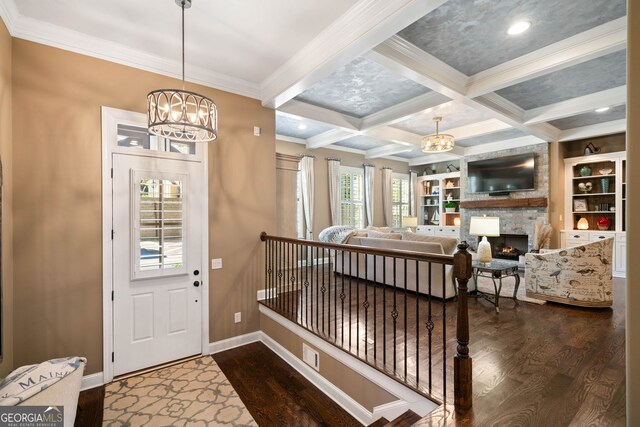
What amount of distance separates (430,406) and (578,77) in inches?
186

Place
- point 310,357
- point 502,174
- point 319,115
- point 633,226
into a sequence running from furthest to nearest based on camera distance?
point 502,174 → point 319,115 → point 310,357 → point 633,226

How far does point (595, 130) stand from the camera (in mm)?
5973

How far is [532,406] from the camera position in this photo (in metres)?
1.90

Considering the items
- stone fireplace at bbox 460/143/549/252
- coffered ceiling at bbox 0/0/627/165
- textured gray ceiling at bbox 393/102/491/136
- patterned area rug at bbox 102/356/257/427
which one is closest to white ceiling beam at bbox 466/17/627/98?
coffered ceiling at bbox 0/0/627/165

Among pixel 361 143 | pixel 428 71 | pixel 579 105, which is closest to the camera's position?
pixel 428 71

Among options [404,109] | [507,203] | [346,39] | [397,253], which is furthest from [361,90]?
[507,203]

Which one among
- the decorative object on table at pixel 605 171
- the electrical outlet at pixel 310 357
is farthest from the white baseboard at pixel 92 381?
the decorative object on table at pixel 605 171

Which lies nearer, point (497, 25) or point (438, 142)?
point (497, 25)

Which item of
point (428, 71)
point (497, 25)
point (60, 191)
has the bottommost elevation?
point (60, 191)

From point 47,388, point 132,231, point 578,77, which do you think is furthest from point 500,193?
point 47,388

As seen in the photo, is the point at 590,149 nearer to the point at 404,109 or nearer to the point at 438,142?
the point at 438,142

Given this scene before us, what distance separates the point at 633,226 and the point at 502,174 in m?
7.25

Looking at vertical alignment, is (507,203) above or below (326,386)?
above

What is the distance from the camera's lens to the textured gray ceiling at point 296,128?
5.68 metres
